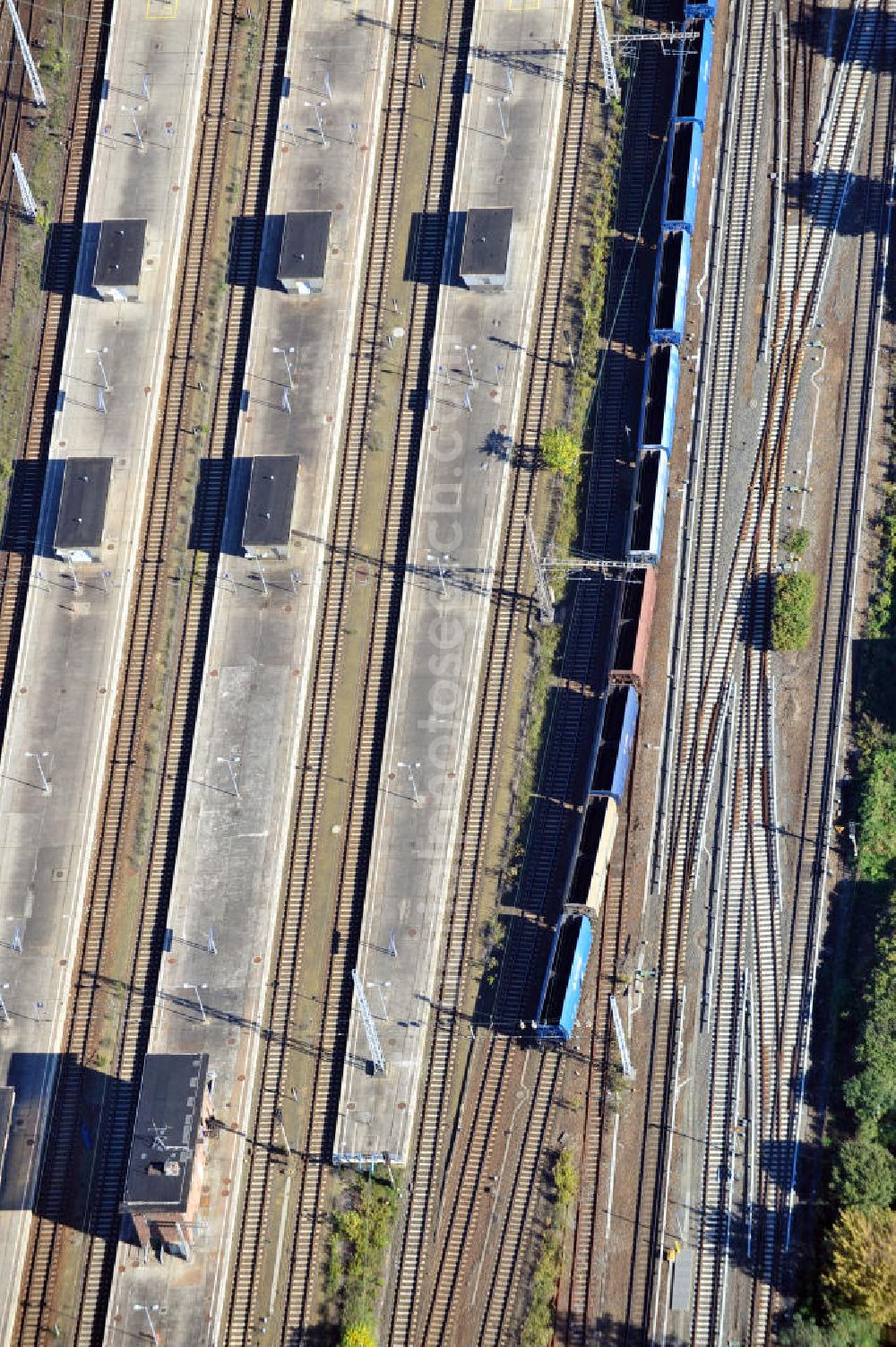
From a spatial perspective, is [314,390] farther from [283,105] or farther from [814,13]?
[814,13]

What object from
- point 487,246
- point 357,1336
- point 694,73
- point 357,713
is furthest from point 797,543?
point 357,1336

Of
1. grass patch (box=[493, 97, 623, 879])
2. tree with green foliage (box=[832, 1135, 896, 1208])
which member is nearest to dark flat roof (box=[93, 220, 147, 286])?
grass patch (box=[493, 97, 623, 879])

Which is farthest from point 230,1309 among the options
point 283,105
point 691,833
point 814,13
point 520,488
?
point 814,13

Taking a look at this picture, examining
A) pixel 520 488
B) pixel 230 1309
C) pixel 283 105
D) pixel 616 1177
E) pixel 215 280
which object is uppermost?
pixel 283 105

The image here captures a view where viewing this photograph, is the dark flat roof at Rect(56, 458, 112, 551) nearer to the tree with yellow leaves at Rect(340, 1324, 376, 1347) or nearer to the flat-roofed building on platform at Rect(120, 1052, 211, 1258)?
the flat-roofed building on platform at Rect(120, 1052, 211, 1258)

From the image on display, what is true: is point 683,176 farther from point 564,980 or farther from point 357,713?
point 564,980

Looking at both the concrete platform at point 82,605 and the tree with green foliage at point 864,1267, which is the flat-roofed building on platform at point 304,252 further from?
the tree with green foliage at point 864,1267
